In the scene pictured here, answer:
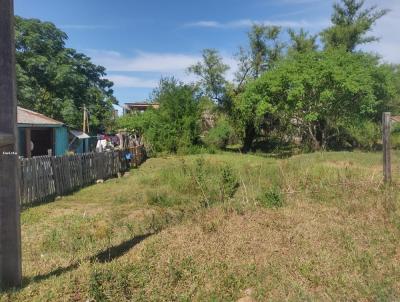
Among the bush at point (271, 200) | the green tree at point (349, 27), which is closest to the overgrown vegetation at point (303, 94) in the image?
the green tree at point (349, 27)

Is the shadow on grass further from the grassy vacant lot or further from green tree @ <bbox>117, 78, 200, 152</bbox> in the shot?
green tree @ <bbox>117, 78, 200, 152</bbox>

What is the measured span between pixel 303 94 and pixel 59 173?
15604 millimetres

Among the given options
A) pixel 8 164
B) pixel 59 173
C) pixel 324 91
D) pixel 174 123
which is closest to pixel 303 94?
pixel 324 91

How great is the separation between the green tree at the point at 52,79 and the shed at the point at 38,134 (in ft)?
28.9

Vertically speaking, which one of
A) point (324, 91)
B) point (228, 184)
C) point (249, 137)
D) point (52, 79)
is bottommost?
point (228, 184)

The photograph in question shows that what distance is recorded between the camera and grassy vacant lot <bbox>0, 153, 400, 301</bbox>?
3.90 meters

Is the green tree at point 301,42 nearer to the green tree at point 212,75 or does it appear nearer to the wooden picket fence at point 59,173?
the green tree at point 212,75

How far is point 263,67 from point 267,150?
22.2 feet

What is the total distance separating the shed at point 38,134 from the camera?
790 inches

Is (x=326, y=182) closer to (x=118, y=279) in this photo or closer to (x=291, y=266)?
(x=291, y=266)

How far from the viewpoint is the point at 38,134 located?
2611cm

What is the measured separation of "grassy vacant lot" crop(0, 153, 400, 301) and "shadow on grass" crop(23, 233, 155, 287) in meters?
0.02

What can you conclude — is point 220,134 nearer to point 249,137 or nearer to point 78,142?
point 249,137

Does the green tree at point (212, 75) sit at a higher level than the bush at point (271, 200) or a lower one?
higher
